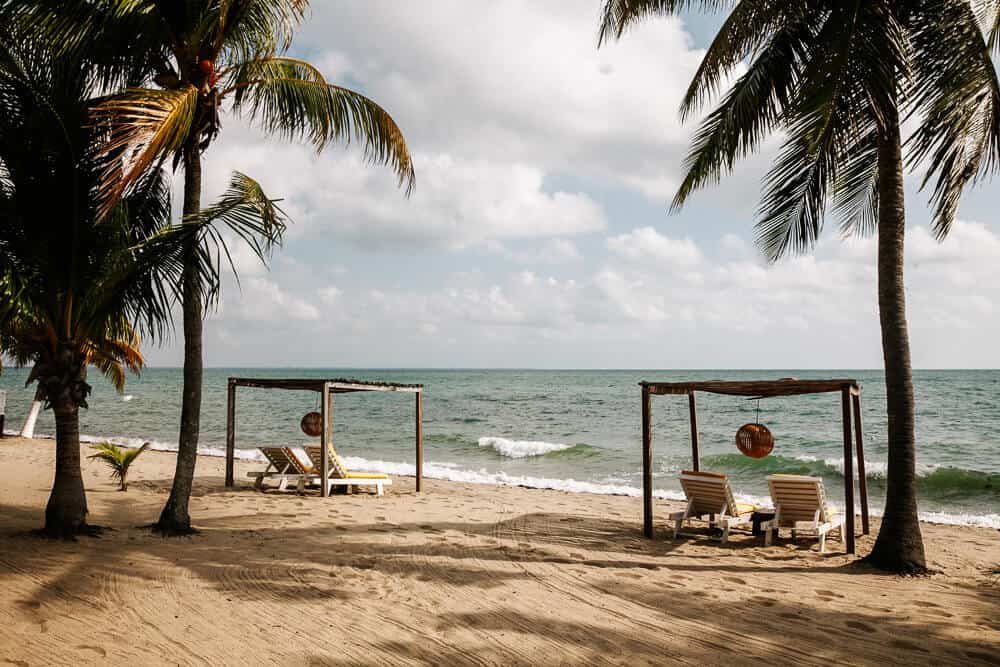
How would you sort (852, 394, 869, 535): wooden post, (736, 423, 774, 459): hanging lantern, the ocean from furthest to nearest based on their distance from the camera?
the ocean < (736, 423, 774, 459): hanging lantern < (852, 394, 869, 535): wooden post

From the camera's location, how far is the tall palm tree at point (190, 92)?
634 centimetres

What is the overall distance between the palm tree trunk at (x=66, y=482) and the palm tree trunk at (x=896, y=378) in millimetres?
7977

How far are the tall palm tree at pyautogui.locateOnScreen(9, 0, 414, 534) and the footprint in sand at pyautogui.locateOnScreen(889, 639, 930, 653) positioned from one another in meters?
6.70

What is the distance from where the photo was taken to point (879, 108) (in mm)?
6328

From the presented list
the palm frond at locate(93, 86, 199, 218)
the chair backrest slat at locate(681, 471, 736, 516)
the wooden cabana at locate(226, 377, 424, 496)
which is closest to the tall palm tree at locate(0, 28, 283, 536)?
the palm frond at locate(93, 86, 199, 218)

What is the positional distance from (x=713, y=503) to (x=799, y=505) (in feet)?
3.19

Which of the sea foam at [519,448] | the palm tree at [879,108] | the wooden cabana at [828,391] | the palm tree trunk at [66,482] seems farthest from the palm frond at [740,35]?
the sea foam at [519,448]

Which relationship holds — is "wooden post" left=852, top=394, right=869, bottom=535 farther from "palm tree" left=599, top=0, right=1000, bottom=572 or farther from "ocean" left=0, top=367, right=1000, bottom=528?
"ocean" left=0, top=367, right=1000, bottom=528

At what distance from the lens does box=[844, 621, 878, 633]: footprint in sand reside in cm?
506

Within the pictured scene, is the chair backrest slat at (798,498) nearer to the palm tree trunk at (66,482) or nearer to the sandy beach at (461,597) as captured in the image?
the sandy beach at (461,597)

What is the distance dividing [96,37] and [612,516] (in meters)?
8.59

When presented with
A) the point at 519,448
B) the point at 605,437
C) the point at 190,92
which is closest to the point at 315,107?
the point at 190,92

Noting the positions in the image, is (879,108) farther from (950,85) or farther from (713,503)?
(713,503)

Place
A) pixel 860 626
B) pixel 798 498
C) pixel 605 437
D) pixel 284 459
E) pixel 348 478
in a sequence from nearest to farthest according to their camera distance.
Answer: pixel 860 626 < pixel 798 498 < pixel 348 478 < pixel 284 459 < pixel 605 437
